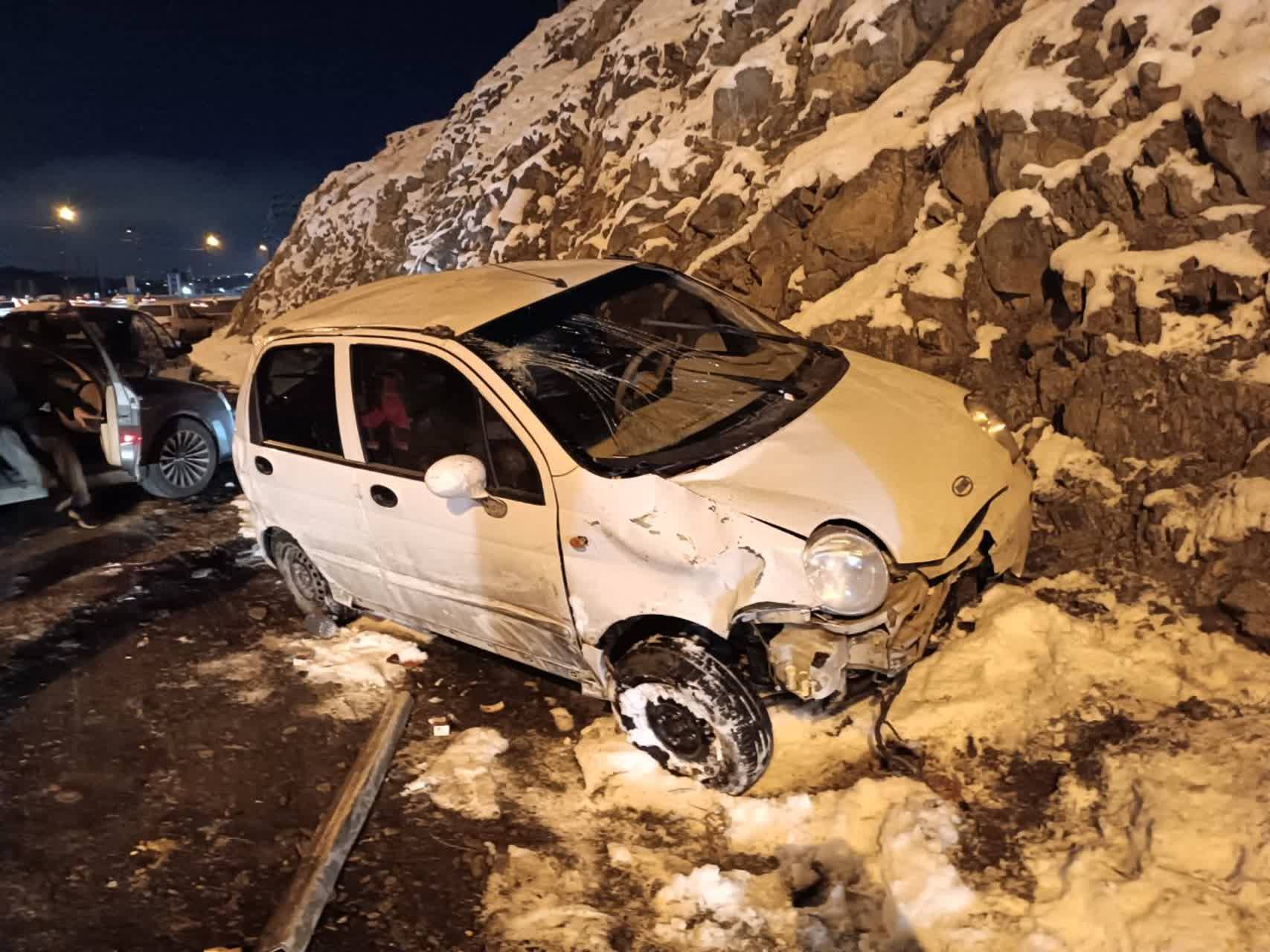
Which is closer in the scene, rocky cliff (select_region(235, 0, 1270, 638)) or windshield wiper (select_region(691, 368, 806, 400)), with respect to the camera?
windshield wiper (select_region(691, 368, 806, 400))

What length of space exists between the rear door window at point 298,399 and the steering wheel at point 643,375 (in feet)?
4.74

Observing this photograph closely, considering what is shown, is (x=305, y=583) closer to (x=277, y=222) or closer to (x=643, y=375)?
(x=643, y=375)

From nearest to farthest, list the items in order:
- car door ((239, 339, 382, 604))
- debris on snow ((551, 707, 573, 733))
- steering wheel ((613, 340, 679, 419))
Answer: steering wheel ((613, 340, 679, 419))
debris on snow ((551, 707, 573, 733))
car door ((239, 339, 382, 604))

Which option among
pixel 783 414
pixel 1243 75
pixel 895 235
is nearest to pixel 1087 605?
pixel 783 414

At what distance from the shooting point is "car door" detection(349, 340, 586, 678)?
364 cm

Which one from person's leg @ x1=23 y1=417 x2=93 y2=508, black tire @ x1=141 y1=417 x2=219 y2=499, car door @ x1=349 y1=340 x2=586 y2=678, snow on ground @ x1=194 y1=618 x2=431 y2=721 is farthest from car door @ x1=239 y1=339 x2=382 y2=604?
black tire @ x1=141 y1=417 x2=219 y2=499

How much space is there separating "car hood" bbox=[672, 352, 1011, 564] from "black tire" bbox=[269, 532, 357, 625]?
2731 millimetres

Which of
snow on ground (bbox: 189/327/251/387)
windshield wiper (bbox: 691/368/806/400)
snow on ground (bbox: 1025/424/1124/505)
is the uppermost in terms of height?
snow on ground (bbox: 189/327/251/387)

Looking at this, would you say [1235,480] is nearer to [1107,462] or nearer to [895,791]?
[1107,462]

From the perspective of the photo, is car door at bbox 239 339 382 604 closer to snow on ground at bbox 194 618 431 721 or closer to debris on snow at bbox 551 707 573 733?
snow on ground at bbox 194 618 431 721

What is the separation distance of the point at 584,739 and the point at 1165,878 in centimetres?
226

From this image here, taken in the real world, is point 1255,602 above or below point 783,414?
below

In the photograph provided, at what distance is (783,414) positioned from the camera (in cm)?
377

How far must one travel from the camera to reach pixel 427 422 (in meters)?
3.97
